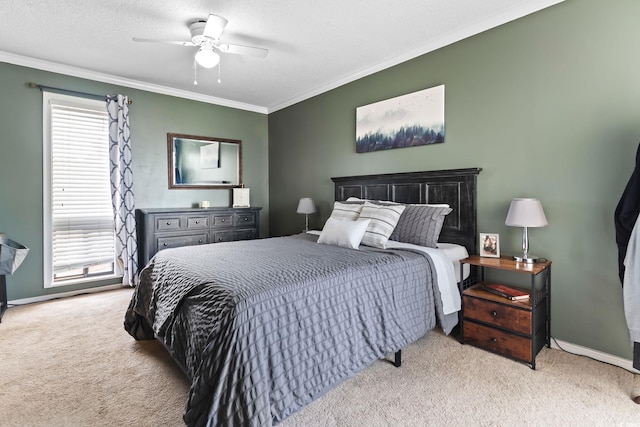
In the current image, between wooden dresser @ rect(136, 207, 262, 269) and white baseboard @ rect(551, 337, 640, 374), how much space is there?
3.78 metres

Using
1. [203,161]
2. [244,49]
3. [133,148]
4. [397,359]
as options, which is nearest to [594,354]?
[397,359]

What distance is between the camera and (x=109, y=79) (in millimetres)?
3992

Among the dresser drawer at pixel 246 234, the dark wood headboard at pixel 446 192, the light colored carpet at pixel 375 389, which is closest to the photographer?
the light colored carpet at pixel 375 389

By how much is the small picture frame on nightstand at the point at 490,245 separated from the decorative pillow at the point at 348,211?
3.74ft

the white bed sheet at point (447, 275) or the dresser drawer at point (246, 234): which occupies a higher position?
the dresser drawer at point (246, 234)

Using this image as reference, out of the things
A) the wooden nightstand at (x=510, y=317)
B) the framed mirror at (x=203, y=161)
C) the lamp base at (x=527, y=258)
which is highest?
the framed mirror at (x=203, y=161)

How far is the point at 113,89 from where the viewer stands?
13.3 ft

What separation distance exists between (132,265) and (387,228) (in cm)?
326

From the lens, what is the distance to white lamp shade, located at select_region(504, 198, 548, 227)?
2281 millimetres

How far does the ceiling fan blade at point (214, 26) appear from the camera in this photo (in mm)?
2452

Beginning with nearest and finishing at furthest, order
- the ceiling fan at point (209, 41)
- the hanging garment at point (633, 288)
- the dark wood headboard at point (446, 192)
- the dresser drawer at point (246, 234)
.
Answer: the hanging garment at point (633, 288)
the ceiling fan at point (209, 41)
the dark wood headboard at point (446, 192)
the dresser drawer at point (246, 234)

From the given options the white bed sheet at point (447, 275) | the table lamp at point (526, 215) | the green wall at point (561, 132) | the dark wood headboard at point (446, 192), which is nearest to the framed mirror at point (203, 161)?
the dark wood headboard at point (446, 192)

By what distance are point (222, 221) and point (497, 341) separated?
11.7 feet

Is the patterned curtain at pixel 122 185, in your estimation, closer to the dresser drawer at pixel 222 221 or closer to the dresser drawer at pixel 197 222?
the dresser drawer at pixel 197 222
